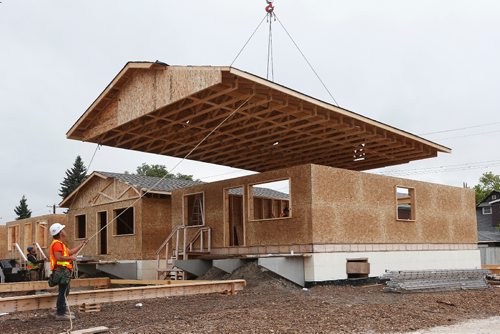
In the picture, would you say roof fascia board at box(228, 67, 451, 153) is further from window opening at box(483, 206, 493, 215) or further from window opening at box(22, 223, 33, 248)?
window opening at box(483, 206, 493, 215)

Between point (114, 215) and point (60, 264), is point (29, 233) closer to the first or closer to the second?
point (114, 215)

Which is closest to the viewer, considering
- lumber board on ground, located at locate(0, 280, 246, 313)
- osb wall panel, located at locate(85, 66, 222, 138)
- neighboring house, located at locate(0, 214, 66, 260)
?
lumber board on ground, located at locate(0, 280, 246, 313)

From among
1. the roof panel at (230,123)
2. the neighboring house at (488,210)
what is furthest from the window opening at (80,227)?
the neighboring house at (488,210)

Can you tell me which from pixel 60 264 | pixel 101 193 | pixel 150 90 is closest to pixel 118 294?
pixel 60 264

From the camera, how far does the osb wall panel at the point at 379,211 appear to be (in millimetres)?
15203

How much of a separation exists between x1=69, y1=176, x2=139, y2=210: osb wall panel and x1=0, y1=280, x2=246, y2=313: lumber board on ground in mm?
8952

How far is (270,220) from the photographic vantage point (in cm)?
1588

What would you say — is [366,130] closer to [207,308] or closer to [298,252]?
[298,252]

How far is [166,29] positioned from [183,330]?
7.39 meters

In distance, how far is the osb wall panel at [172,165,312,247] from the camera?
15.0 meters

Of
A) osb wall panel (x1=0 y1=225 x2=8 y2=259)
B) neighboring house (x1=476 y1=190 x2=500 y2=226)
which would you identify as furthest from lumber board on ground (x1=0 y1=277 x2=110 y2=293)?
neighboring house (x1=476 y1=190 x2=500 y2=226)

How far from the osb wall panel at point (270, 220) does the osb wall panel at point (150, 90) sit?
3.77m

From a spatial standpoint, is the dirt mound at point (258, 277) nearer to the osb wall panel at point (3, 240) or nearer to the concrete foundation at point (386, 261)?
the concrete foundation at point (386, 261)

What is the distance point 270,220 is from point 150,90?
4970 millimetres
